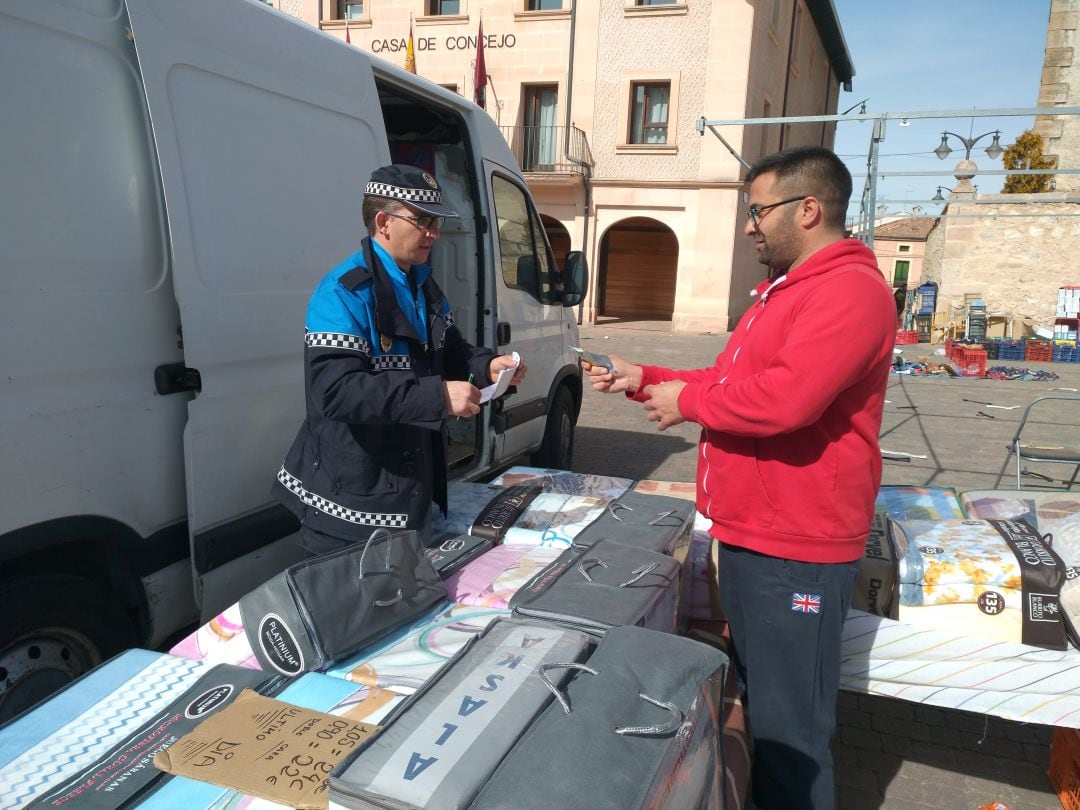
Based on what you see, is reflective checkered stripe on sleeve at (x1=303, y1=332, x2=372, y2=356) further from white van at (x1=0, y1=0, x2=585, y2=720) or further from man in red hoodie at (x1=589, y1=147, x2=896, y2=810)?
man in red hoodie at (x1=589, y1=147, x2=896, y2=810)

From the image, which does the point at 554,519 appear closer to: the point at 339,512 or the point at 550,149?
the point at 339,512

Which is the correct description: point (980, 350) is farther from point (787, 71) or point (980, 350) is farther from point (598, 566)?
point (598, 566)

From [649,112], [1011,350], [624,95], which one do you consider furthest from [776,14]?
[1011,350]

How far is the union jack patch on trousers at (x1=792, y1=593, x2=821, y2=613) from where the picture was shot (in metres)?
2.16

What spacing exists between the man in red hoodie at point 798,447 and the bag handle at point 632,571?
26cm

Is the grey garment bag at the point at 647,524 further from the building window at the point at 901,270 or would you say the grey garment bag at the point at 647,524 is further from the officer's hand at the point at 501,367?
the building window at the point at 901,270

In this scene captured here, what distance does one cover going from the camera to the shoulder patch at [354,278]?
2.39 metres

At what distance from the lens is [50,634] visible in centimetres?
235

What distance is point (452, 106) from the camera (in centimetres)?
442

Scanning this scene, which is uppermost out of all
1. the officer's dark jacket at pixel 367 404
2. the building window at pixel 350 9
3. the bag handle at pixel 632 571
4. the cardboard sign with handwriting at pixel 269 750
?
the building window at pixel 350 9

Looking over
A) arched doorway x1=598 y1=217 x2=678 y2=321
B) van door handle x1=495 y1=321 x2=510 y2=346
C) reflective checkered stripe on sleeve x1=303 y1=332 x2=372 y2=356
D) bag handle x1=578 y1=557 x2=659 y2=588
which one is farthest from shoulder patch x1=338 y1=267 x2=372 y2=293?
arched doorway x1=598 y1=217 x2=678 y2=321

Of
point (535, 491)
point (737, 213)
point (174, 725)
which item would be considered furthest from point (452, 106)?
point (737, 213)

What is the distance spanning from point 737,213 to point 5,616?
65.2ft

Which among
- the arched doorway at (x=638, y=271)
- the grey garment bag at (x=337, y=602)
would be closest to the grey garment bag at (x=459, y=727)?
the grey garment bag at (x=337, y=602)
